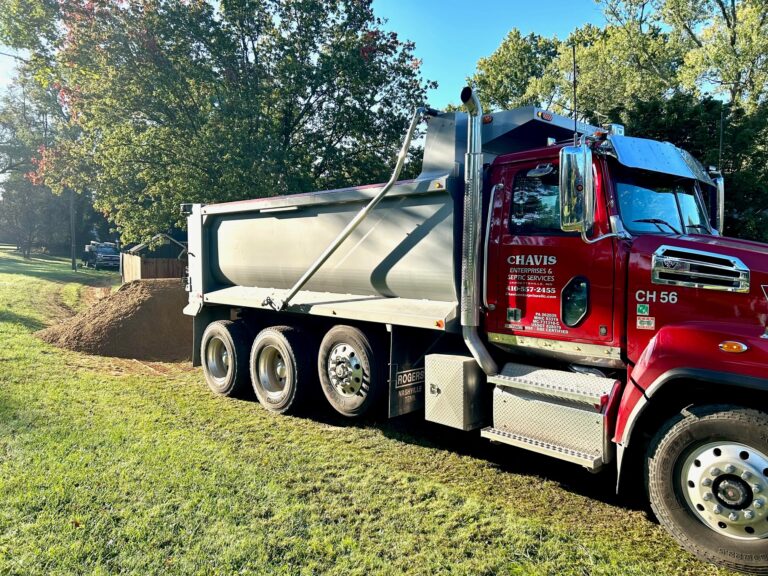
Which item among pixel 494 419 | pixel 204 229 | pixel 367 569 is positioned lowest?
pixel 367 569

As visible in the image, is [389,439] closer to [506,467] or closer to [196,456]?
[506,467]

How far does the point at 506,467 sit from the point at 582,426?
3.97 ft

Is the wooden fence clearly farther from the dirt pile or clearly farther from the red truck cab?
the red truck cab

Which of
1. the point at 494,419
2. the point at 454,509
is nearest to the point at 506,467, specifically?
the point at 494,419

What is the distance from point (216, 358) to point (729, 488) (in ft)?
21.0

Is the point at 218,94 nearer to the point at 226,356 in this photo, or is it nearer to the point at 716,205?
the point at 226,356

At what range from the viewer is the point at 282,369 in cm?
690

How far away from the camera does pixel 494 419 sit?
15.1ft

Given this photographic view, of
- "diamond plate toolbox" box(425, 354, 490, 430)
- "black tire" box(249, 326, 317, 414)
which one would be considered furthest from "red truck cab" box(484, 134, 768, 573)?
"black tire" box(249, 326, 317, 414)

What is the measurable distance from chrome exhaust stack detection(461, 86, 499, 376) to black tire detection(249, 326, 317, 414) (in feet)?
7.86

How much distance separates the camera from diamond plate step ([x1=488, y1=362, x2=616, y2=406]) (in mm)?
4027

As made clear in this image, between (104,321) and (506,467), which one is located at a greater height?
(104,321)

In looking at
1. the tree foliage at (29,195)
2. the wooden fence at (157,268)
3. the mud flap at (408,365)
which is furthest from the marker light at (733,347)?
→ the tree foliage at (29,195)

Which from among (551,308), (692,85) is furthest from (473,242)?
(692,85)
